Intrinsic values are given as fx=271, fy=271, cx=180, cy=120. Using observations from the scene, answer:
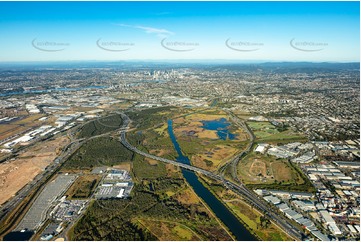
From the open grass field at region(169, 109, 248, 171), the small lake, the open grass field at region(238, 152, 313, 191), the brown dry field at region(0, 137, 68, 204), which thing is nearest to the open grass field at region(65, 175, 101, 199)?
the brown dry field at region(0, 137, 68, 204)

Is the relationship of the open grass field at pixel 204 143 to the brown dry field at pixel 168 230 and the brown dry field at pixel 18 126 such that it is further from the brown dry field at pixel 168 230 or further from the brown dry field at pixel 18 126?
the brown dry field at pixel 18 126

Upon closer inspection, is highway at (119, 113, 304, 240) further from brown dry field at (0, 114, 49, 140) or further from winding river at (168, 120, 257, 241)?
brown dry field at (0, 114, 49, 140)

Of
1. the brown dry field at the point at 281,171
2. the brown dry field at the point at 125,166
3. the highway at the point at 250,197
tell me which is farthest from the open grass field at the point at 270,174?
the brown dry field at the point at 125,166

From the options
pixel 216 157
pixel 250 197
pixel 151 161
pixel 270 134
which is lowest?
pixel 270 134

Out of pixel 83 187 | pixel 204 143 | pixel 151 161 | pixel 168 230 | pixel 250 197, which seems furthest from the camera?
pixel 204 143

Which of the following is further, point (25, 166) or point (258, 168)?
point (25, 166)

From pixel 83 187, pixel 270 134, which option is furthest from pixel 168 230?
pixel 270 134

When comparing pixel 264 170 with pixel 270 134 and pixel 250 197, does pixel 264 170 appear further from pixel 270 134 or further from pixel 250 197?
pixel 270 134
